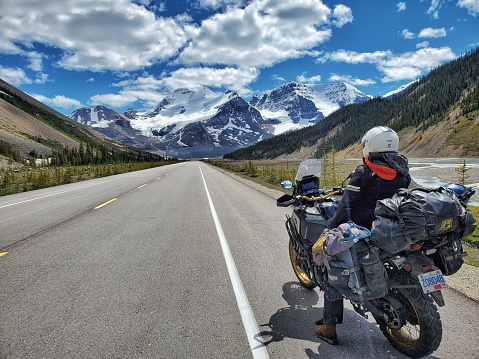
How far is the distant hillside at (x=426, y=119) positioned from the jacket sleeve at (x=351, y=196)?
1170 inches

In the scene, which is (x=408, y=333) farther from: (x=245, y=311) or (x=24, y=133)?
(x=24, y=133)

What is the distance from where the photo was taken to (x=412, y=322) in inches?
117

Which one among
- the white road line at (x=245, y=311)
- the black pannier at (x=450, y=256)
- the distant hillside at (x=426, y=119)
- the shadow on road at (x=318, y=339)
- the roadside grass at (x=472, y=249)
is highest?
the distant hillside at (x=426, y=119)

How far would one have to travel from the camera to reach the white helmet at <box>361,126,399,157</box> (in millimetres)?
3238

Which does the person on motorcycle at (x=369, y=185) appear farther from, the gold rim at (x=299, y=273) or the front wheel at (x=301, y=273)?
the gold rim at (x=299, y=273)

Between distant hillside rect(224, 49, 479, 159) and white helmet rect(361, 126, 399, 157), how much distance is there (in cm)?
2958

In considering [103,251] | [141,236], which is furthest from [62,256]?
[141,236]

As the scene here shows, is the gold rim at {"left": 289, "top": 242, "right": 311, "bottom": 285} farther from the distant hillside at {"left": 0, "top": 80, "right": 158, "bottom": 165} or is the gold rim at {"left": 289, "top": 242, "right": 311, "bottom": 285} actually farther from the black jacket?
the distant hillside at {"left": 0, "top": 80, "right": 158, "bottom": 165}

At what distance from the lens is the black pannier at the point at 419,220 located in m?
2.56

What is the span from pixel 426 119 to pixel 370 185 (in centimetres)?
11853

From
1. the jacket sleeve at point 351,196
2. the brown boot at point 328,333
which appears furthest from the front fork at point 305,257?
the jacket sleeve at point 351,196

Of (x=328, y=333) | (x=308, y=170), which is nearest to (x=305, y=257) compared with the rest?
(x=328, y=333)

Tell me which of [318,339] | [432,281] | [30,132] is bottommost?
[318,339]

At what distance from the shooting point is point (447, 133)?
262ft
